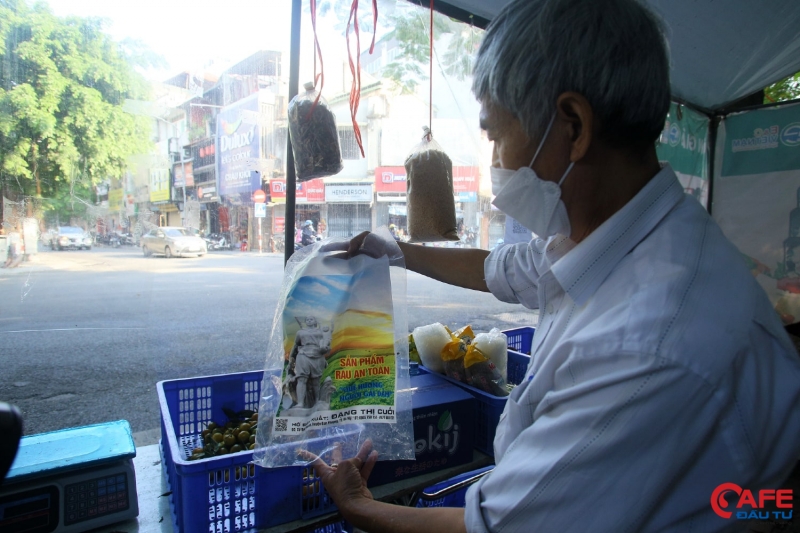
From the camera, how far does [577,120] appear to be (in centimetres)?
69

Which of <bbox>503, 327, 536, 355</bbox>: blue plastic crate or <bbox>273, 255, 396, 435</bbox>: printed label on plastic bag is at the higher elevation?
<bbox>273, 255, 396, 435</bbox>: printed label on plastic bag

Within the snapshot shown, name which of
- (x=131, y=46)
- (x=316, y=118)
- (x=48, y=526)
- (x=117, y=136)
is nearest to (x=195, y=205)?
(x=117, y=136)

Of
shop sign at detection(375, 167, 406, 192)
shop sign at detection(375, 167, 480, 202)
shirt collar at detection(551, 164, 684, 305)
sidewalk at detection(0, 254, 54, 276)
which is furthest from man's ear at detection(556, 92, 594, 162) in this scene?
sidewalk at detection(0, 254, 54, 276)

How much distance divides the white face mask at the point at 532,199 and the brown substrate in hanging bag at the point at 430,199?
1.57 feet

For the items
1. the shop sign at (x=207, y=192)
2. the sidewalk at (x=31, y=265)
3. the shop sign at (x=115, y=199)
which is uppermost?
the shop sign at (x=207, y=192)

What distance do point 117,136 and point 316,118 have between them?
1.03 metres

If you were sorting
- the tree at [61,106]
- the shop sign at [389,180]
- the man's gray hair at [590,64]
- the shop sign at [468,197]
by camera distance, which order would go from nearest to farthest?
the man's gray hair at [590,64]
the tree at [61,106]
the shop sign at [389,180]
the shop sign at [468,197]

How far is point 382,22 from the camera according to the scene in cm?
183

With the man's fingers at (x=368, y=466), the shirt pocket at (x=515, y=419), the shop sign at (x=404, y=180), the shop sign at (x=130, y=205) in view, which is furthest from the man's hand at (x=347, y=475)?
the shop sign at (x=130, y=205)

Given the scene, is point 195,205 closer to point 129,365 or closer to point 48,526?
point 129,365

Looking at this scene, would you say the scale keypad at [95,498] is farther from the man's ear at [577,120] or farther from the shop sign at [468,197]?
the shop sign at [468,197]

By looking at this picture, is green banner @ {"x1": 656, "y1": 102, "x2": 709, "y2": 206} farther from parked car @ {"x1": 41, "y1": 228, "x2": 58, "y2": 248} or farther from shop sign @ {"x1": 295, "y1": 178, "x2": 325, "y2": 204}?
parked car @ {"x1": 41, "y1": 228, "x2": 58, "y2": 248}

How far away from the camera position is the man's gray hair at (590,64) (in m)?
0.67

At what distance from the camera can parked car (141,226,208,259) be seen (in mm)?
1979
